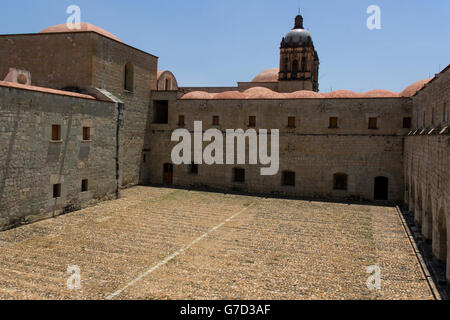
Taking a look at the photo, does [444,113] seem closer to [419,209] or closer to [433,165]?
[433,165]

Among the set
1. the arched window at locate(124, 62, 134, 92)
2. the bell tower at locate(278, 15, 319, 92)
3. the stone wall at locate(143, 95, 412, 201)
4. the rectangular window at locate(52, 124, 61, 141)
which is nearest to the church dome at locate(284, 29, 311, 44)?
the bell tower at locate(278, 15, 319, 92)

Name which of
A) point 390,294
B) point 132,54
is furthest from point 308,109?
point 390,294

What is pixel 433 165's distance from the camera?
10625 millimetres

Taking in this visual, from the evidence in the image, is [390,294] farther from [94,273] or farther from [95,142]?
[95,142]

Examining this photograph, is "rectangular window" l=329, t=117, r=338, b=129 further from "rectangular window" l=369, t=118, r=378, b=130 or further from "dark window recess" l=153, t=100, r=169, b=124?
"dark window recess" l=153, t=100, r=169, b=124

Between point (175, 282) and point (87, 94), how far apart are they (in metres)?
12.2

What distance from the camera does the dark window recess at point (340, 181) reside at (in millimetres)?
20203

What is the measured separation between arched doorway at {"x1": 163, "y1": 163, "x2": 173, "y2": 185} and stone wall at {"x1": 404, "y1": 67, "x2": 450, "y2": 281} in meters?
13.2

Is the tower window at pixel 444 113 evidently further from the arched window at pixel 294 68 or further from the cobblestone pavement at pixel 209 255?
the arched window at pixel 294 68

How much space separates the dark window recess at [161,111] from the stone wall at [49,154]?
5842 mm

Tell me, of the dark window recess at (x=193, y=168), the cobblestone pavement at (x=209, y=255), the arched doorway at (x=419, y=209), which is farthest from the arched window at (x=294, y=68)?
the arched doorway at (x=419, y=209)

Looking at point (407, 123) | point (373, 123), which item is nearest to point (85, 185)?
point (373, 123)

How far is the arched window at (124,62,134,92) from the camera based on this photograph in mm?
21141
